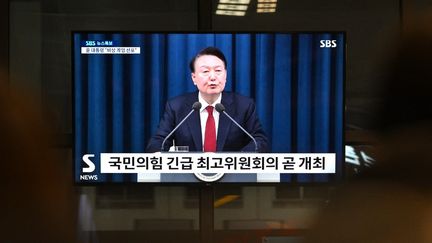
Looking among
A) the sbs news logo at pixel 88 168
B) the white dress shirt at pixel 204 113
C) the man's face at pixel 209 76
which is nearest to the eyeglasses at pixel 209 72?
the man's face at pixel 209 76

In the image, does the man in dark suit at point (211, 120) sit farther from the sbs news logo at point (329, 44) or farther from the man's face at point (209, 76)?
the sbs news logo at point (329, 44)

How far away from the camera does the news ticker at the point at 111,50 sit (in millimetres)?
4969

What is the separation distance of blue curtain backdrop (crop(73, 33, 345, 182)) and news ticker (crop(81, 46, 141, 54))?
3 cm

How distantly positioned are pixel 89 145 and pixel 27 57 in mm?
1012

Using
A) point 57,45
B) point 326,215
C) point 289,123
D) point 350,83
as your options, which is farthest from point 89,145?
point 326,215

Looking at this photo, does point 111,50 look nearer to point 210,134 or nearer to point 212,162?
point 210,134

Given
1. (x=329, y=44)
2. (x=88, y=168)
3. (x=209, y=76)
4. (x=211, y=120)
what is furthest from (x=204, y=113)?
(x=329, y=44)

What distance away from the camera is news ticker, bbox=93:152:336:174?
505 cm

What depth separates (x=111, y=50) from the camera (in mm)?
4977

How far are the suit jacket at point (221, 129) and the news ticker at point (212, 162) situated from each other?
2.5 inches

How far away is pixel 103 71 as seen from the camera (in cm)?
500

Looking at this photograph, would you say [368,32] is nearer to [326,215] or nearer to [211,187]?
[211,187]

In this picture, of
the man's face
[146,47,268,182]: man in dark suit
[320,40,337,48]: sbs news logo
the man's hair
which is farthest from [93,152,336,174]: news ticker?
[320,40,337,48]: sbs news logo

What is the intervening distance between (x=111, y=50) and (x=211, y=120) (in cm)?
95
